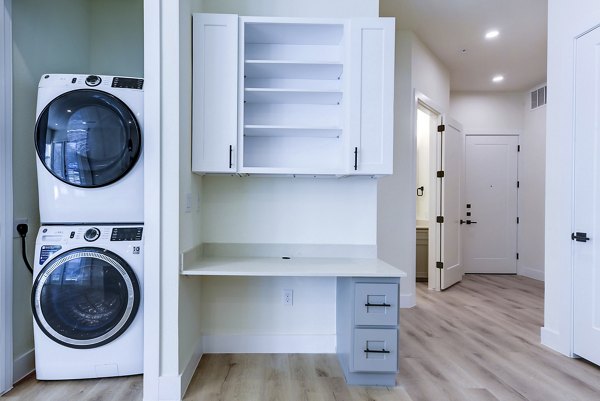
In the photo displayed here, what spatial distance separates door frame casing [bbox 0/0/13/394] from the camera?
192 centimetres

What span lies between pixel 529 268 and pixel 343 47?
5.07 metres

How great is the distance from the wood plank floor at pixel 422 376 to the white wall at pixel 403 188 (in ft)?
2.54

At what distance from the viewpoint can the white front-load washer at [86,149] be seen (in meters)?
1.99

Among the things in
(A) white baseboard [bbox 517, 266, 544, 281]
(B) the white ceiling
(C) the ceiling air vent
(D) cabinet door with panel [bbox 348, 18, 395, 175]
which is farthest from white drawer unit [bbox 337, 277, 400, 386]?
(C) the ceiling air vent

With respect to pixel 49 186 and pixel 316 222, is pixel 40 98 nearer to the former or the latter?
pixel 49 186

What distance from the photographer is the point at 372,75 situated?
2168 millimetres

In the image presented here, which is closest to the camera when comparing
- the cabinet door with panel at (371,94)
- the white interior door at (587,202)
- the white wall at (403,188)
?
the cabinet door with panel at (371,94)

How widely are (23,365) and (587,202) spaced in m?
4.07

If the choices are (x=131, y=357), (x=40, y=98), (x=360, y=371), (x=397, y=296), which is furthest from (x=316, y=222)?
(x=40, y=98)

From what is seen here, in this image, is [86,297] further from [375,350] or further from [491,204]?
[491,204]

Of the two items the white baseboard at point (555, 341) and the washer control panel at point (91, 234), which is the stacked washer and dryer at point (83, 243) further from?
the white baseboard at point (555, 341)

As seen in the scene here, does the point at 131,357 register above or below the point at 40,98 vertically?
below

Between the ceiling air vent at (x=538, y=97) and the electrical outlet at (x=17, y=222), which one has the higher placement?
the ceiling air vent at (x=538, y=97)

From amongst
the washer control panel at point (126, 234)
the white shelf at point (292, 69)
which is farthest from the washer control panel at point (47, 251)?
the white shelf at point (292, 69)
